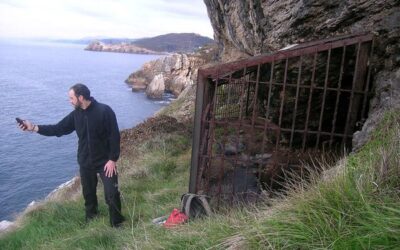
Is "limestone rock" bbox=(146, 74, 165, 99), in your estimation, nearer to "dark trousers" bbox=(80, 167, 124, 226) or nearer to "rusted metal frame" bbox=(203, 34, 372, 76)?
"dark trousers" bbox=(80, 167, 124, 226)

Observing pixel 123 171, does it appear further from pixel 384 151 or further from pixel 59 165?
pixel 59 165

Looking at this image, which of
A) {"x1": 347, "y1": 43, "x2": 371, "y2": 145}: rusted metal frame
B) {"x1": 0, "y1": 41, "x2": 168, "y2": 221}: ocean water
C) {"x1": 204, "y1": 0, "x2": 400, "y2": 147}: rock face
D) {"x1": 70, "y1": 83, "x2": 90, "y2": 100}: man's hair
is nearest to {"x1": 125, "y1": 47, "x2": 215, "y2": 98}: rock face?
{"x1": 0, "y1": 41, "x2": 168, "y2": 221}: ocean water

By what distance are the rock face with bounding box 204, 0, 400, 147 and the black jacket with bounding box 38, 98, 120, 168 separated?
2.97m

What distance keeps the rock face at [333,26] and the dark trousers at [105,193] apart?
3.10 meters

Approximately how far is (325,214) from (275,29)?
15.7 ft

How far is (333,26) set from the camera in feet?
19.7

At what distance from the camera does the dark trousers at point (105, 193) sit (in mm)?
5645

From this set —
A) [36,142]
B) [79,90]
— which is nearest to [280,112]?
[79,90]

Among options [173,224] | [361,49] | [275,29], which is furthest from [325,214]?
[275,29]

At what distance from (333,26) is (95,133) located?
11.7ft

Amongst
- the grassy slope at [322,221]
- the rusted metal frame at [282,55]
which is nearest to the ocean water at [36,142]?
the rusted metal frame at [282,55]

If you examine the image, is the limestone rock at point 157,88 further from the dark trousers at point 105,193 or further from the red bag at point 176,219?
the red bag at point 176,219

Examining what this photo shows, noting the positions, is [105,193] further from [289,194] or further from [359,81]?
[359,81]

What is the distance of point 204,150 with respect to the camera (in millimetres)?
5441
